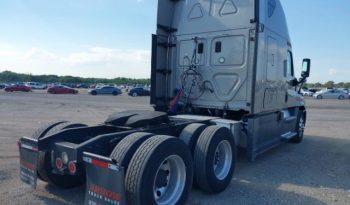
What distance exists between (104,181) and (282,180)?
351 centimetres

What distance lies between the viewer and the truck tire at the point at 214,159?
457 cm

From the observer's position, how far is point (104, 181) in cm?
325

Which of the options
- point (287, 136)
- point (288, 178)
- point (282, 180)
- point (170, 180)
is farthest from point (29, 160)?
point (287, 136)

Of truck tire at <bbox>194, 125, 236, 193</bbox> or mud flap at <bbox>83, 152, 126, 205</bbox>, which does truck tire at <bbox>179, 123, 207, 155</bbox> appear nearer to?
truck tire at <bbox>194, 125, 236, 193</bbox>

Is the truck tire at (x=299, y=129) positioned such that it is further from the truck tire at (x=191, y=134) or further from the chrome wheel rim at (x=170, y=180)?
the chrome wheel rim at (x=170, y=180)

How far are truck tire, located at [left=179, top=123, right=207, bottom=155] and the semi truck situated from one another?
16 millimetres

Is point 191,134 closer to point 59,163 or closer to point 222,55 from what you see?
point 59,163

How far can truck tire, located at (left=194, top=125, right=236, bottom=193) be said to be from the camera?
4574 millimetres

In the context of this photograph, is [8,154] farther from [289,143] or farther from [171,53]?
[289,143]

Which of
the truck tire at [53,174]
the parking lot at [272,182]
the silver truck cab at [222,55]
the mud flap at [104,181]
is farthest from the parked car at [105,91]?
the mud flap at [104,181]

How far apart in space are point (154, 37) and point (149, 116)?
100 inches

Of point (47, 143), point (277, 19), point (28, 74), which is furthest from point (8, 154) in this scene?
point (28, 74)

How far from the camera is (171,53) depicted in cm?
742

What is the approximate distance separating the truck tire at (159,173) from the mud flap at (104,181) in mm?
155
